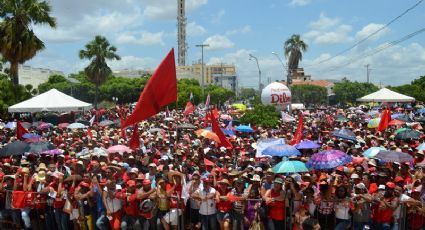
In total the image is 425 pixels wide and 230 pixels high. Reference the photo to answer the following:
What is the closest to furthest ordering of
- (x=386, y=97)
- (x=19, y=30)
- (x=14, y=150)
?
(x=14, y=150) < (x=19, y=30) < (x=386, y=97)

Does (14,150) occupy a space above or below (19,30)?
below

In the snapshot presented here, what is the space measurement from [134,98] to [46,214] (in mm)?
73023

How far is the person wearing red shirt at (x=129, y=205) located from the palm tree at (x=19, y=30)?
20.1 metres

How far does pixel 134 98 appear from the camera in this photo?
81.5 m

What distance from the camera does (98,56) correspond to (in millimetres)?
47000

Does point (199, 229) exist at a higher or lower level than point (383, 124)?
lower

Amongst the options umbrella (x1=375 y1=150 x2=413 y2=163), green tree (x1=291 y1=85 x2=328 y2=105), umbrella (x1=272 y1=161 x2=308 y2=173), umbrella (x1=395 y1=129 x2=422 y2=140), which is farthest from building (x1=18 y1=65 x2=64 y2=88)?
umbrella (x1=272 y1=161 x2=308 y2=173)

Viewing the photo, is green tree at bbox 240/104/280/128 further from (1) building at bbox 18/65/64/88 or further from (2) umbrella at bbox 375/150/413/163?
(1) building at bbox 18/65/64/88

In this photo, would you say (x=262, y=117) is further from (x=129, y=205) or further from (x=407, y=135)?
(x=129, y=205)

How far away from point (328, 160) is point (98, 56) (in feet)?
131

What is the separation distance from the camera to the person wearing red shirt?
8.32 metres

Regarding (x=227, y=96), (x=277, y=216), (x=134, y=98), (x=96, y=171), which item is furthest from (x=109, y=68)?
(x=227, y=96)

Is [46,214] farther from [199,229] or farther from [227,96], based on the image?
[227,96]

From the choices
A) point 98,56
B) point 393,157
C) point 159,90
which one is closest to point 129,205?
point 159,90
